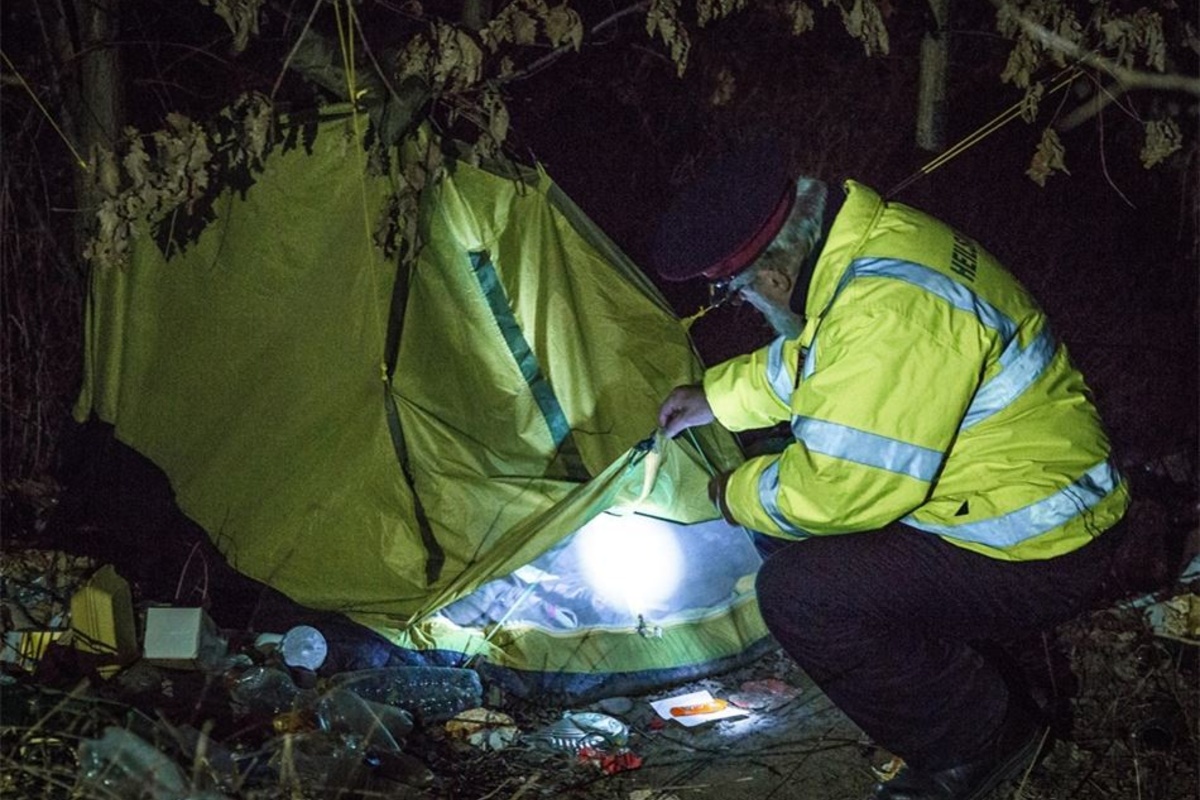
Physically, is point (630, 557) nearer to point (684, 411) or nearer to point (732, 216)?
point (684, 411)

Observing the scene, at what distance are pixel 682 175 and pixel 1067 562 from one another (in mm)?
3572

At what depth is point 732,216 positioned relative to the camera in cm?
285

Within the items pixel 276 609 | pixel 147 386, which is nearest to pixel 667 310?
pixel 276 609

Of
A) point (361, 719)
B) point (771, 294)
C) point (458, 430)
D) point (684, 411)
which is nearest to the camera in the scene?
point (771, 294)

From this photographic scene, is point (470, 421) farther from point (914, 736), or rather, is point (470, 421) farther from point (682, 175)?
point (682, 175)

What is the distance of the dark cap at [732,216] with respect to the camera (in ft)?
9.29

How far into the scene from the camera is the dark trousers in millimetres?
2879

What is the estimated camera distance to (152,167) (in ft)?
12.5

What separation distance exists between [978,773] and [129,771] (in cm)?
194

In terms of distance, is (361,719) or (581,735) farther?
(581,735)

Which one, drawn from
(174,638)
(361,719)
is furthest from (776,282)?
(174,638)

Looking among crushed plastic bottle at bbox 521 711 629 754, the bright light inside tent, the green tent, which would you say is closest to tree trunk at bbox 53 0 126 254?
the green tent

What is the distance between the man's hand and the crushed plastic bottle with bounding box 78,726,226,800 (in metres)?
1.64

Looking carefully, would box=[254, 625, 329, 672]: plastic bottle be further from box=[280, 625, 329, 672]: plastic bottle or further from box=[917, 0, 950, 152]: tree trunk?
box=[917, 0, 950, 152]: tree trunk
